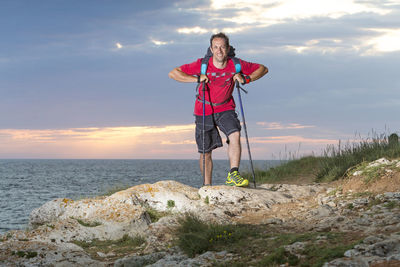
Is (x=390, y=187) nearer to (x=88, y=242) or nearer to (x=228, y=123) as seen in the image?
(x=228, y=123)

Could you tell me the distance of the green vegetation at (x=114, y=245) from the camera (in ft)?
20.1

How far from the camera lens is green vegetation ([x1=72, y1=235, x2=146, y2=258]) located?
20.1 feet

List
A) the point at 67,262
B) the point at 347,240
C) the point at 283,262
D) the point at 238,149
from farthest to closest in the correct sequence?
the point at 238,149 → the point at 67,262 → the point at 347,240 → the point at 283,262

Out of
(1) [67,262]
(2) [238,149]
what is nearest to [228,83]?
(2) [238,149]

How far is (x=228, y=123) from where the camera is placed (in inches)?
341

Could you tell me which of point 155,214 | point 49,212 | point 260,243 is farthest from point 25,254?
point 49,212

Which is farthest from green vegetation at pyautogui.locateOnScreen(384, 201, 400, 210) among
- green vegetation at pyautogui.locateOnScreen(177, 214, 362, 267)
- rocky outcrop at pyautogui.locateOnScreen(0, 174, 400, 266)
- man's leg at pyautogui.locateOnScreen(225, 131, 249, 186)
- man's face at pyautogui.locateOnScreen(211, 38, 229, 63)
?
man's face at pyautogui.locateOnScreen(211, 38, 229, 63)

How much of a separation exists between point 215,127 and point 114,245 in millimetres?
3479

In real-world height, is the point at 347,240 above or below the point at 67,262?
above

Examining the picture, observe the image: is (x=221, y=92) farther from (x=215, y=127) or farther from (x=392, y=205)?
(x=392, y=205)

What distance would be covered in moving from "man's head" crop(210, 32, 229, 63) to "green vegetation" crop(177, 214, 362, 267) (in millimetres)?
3752

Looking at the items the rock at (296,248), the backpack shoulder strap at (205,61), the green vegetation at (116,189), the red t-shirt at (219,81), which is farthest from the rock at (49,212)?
the rock at (296,248)

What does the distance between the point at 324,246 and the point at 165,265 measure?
5.60ft

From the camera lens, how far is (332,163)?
13086 mm
